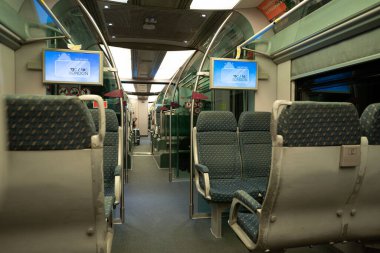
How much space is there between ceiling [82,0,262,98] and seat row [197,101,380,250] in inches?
113

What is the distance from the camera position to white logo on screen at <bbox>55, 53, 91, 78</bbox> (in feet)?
10.9

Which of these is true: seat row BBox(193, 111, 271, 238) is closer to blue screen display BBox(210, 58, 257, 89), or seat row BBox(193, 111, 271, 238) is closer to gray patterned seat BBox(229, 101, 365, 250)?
blue screen display BBox(210, 58, 257, 89)

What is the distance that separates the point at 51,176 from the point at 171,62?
6.55 metres

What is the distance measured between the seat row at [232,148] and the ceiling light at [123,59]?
363 centimetres

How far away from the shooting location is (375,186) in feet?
5.36

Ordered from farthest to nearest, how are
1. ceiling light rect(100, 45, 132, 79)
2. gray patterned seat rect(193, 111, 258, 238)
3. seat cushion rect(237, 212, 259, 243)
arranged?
ceiling light rect(100, 45, 132, 79) < gray patterned seat rect(193, 111, 258, 238) < seat cushion rect(237, 212, 259, 243)

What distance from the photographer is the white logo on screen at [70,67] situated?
10.9 feet

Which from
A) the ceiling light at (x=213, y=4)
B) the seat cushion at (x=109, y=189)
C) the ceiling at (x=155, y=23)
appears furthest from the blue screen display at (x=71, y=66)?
A: the ceiling light at (x=213, y=4)

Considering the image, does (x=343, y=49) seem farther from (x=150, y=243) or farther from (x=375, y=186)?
(x=150, y=243)

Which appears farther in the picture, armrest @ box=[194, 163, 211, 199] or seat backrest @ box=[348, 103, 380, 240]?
armrest @ box=[194, 163, 211, 199]

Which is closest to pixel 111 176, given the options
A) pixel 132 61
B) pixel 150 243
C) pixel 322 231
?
pixel 150 243

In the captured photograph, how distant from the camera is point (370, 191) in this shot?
1.64m

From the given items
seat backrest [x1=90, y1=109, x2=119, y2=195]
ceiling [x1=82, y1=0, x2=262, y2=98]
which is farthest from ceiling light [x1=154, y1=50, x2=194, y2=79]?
seat backrest [x1=90, y1=109, x2=119, y2=195]

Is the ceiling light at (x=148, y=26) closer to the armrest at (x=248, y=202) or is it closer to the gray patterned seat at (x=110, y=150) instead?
the gray patterned seat at (x=110, y=150)
